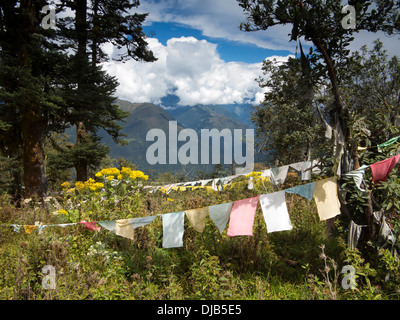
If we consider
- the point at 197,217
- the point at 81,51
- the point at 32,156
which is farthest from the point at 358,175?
the point at 81,51

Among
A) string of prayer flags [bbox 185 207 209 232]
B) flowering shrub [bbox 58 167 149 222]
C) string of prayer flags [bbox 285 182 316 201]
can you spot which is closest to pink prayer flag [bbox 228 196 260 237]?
string of prayer flags [bbox 185 207 209 232]

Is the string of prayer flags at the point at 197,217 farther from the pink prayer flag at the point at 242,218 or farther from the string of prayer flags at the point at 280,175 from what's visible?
the string of prayer flags at the point at 280,175

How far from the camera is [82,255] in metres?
3.58

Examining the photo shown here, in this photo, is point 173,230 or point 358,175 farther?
point 173,230

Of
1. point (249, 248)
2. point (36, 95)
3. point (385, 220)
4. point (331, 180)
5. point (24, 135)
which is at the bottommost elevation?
point (249, 248)

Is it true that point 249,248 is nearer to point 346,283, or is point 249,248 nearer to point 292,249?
point 292,249

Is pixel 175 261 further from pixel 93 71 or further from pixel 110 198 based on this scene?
pixel 93 71

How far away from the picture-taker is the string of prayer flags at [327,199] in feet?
10.5

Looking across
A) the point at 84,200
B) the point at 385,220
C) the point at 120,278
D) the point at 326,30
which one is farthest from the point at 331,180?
the point at 84,200

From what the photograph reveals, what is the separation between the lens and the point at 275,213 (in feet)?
10.8

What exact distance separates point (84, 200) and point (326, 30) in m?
5.38

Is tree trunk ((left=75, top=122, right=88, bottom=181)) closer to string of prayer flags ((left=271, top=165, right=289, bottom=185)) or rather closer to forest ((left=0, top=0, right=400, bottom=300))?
forest ((left=0, top=0, right=400, bottom=300))

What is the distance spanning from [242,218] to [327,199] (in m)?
1.19

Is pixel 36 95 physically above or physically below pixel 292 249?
above
